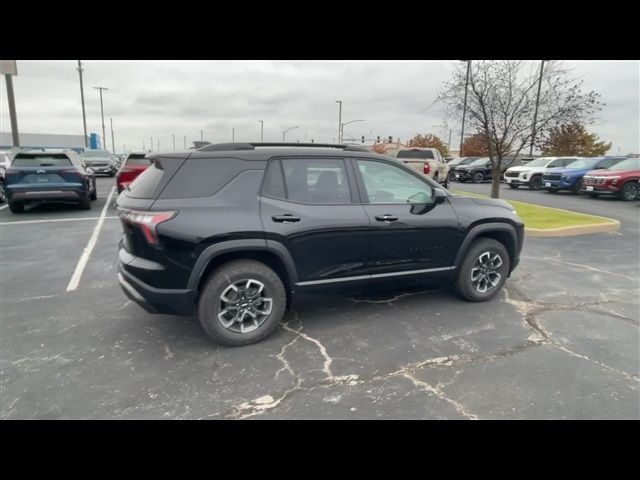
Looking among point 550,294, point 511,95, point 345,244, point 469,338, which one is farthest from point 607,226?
point 345,244

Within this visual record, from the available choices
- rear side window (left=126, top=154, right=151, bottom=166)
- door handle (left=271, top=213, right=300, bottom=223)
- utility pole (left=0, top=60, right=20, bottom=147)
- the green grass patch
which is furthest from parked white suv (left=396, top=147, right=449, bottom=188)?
utility pole (left=0, top=60, right=20, bottom=147)

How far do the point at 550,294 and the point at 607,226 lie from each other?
18.1 feet

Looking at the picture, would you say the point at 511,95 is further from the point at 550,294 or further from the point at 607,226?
the point at 550,294

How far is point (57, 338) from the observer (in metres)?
3.56

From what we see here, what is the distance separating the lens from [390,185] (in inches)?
159

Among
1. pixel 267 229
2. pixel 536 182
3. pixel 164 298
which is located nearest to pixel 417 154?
pixel 536 182

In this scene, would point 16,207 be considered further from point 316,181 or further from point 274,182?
point 316,181

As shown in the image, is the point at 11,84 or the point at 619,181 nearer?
the point at 619,181

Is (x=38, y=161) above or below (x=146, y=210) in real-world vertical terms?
above

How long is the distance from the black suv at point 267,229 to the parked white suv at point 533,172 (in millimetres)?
17743

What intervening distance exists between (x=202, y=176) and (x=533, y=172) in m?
19.9

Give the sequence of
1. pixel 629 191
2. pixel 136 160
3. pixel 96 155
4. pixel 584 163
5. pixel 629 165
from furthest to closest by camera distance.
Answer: pixel 96 155 → pixel 584 163 → pixel 629 165 → pixel 629 191 → pixel 136 160

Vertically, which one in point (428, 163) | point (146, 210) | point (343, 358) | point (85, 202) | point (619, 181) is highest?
point (428, 163)
